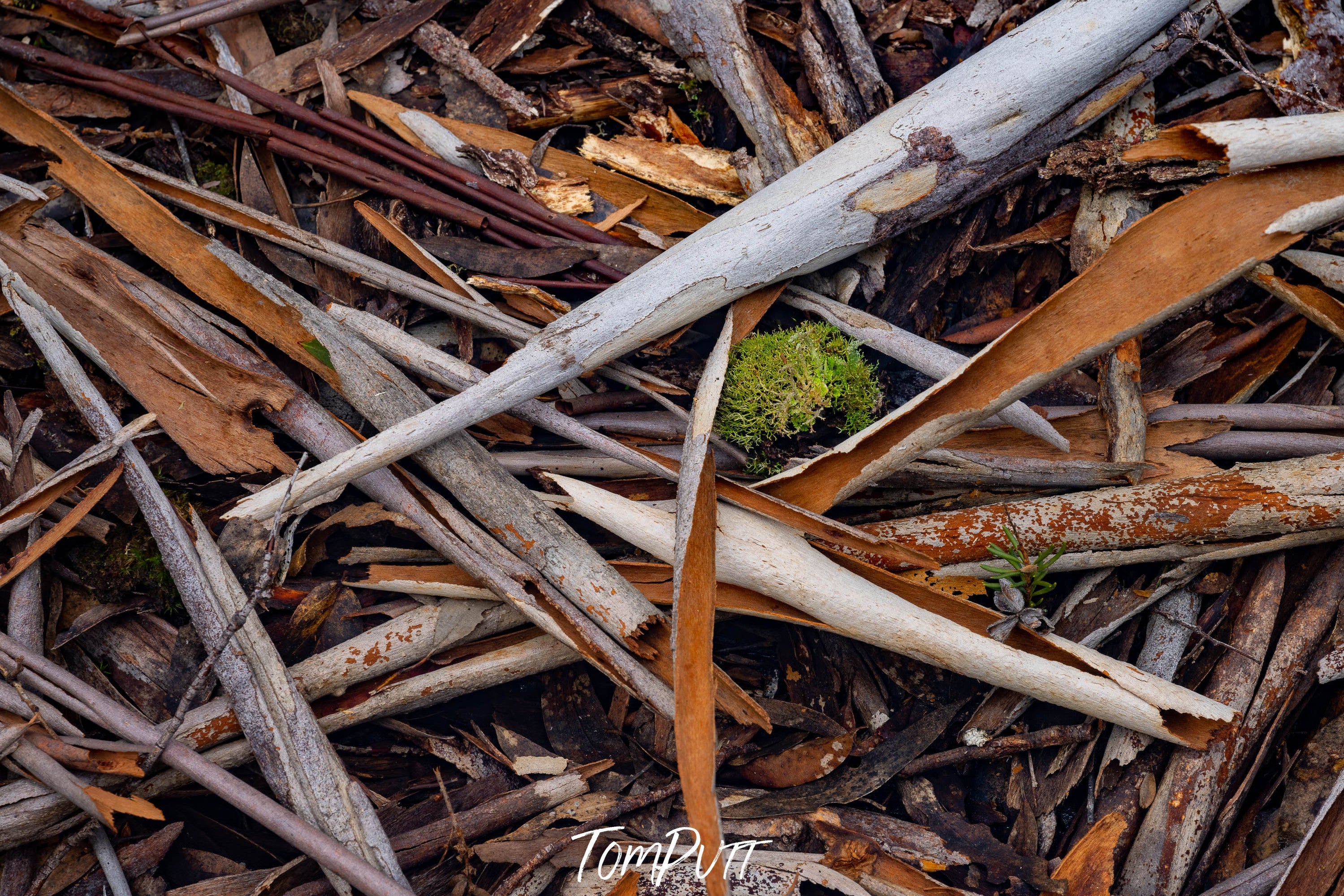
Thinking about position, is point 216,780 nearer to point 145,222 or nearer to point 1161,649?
point 145,222

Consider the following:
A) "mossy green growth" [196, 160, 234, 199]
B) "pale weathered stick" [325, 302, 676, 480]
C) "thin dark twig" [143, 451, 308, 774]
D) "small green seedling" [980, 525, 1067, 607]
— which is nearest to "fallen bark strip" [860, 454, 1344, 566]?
"small green seedling" [980, 525, 1067, 607]

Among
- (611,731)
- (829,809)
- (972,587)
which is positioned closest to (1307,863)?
(972,587)

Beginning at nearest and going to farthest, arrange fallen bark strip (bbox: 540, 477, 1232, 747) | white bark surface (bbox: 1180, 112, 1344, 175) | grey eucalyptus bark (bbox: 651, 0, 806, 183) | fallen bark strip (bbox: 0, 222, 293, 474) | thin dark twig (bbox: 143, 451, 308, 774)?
white bark surface (bbox: 1180, 112, 1344, 175)
thin dark twig (bbox: 143, 451, 308, 774)
fallen bark strip (bbox: 540, 477, 1232, 747)
fallen bark strip (bbox: 0, 222, 293, 474)
grey eucalyptus bark (bbox: 651, 0, 806, 183)

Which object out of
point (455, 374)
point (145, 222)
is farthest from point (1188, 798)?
point (145, 222)

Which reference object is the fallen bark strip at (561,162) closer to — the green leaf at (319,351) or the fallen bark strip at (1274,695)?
the green leaf at (319,351)

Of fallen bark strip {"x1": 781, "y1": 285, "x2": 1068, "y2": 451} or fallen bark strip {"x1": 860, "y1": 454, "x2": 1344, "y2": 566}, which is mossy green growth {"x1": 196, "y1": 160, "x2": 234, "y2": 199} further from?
fallen bark strip {"x1": 860, "y1": 454, "x2": 1344, "y2": 566}

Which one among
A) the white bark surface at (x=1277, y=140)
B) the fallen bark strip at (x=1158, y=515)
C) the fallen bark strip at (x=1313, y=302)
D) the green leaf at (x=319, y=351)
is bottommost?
the fallen bark strip at (x=1158, y=515)

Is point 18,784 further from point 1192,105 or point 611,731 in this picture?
point 1192,105

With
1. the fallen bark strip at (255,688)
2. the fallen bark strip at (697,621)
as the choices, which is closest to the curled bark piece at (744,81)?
the fallen bark strip at (697,621)
